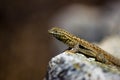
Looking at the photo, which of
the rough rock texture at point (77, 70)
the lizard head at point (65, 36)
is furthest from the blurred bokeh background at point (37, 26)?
the rough rock texture at point (77, 70)

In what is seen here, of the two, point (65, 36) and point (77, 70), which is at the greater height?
point (65, 36)

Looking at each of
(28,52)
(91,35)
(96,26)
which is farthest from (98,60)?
(28,52)

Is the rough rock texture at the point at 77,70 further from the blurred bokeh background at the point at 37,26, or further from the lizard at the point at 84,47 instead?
the blurred bokeh background at the point at 37,26

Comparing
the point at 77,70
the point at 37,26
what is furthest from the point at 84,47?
the point at 37,26

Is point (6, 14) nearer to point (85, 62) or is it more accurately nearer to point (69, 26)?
point (69, 26)

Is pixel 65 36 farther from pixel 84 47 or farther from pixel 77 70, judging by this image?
pixel 77 70
